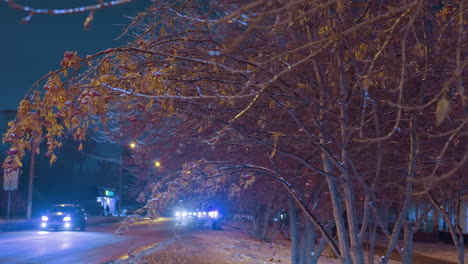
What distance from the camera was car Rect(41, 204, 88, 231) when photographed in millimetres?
28938

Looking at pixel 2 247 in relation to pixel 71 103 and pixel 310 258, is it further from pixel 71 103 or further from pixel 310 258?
pixel 71 103

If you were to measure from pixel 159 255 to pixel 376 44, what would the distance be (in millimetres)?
11964

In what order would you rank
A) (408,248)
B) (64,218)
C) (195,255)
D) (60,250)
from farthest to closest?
(64,218), (60,250), (195,255), (408,248)

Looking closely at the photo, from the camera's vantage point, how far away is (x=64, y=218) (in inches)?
1154

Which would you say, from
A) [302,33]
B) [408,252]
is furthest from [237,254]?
[302,33]

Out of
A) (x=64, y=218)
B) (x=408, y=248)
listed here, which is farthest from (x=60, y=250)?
(x=408, y=248)

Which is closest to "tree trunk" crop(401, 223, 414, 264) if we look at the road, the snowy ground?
the road

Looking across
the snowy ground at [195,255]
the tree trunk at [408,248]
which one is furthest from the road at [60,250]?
the tree trunk at [408,248]

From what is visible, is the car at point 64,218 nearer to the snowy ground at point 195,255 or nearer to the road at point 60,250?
the road at point 60,250

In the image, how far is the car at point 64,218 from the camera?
28938 mm

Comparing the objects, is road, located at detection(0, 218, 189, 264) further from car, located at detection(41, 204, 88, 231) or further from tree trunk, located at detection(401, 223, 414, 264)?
car, located at detection(41, 204, 88, 231)

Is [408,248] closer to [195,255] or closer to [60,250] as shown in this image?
[195,255]

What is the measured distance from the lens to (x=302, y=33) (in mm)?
7773

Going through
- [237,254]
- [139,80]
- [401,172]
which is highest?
[139,80]
